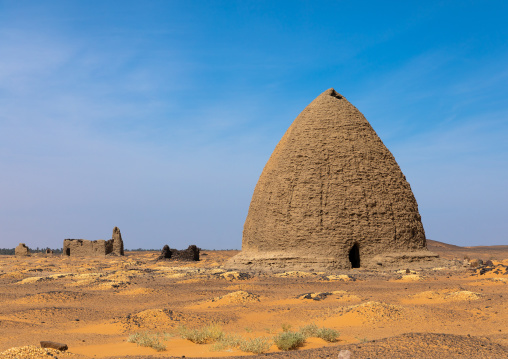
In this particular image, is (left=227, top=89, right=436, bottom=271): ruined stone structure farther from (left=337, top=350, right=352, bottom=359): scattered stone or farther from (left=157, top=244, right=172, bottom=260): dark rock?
(left=337, top=350, right=352, bottom=359): scattered stone

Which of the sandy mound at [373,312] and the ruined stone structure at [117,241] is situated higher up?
the ruined stone structure at [117,241]

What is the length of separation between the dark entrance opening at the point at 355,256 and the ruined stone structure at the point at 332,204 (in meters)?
0.05

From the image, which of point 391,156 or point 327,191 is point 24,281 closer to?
point 327,191

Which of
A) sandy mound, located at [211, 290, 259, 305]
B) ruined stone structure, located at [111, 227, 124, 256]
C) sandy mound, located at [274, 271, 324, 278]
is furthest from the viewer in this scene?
ruined stone structure, located at [111, 227, 124, 256]

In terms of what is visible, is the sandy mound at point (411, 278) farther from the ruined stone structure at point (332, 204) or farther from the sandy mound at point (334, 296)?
the sandy mound at point (334, 296)

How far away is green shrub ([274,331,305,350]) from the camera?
6.70 m

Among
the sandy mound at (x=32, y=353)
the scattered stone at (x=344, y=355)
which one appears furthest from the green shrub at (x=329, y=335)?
the sandy mound at (x=32, y=353)

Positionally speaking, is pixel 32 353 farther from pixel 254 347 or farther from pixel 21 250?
pixel 21 250

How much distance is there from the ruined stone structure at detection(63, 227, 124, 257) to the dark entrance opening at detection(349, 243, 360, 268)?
80.8ft

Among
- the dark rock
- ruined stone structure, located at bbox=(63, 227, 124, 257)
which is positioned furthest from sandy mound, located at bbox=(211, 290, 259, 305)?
ruined stone structure, located at bbox=(63, 227, 124, 257)

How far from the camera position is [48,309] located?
1120 cm

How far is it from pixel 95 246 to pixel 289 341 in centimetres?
3548

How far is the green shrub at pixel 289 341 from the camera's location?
6.70 metres

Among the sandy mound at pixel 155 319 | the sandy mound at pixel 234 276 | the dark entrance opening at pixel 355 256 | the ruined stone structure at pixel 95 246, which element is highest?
the ruined stone structure at pixel 95 246
